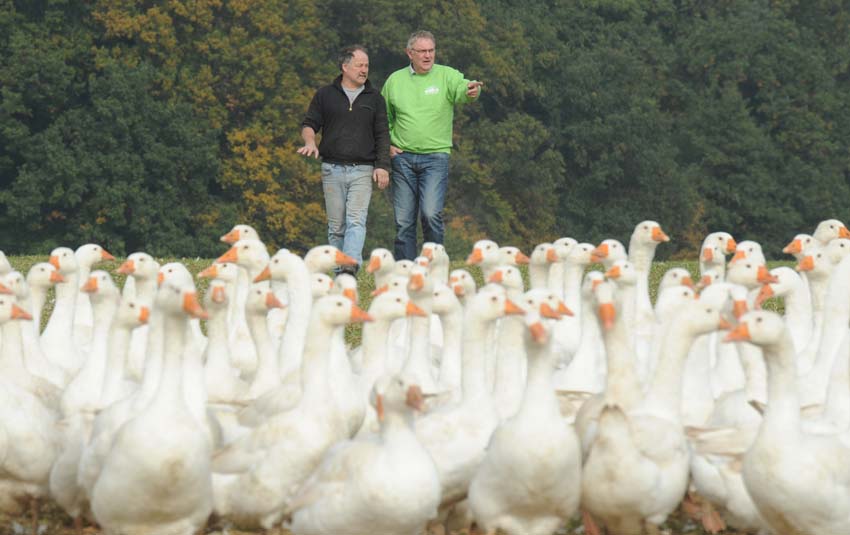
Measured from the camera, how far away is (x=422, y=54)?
15.1 m

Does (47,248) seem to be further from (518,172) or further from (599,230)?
(599,230)

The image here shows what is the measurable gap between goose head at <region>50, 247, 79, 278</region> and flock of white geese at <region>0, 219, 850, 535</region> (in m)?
1.19

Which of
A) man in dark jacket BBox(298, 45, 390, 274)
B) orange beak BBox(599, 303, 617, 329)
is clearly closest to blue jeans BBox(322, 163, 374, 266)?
man in dark jacket BBox(298, 45, 390, 274)

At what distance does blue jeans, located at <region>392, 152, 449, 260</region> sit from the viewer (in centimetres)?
1542

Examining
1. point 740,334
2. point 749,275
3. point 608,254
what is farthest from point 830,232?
point 740,334

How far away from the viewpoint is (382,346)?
9.70 metres

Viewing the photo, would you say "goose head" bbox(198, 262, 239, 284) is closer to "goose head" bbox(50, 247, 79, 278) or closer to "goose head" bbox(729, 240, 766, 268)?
"goose head" bbox(50, 247, 79, 278)

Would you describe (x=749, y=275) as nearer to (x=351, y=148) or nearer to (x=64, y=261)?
(x=64, y=261)

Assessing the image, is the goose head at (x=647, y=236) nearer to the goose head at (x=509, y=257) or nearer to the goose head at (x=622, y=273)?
the goose head at (x=509, y=257)

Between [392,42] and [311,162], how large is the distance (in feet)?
17.1

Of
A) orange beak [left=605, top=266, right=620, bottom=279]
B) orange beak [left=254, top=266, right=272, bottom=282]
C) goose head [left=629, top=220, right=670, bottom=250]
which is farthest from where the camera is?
goose head [left=629, top=220, right=670, bottom=250]

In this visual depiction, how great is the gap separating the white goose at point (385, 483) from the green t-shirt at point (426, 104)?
794 centimetres

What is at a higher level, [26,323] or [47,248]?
[26,323]

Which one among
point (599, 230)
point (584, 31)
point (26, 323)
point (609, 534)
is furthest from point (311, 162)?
point (609, 534)
